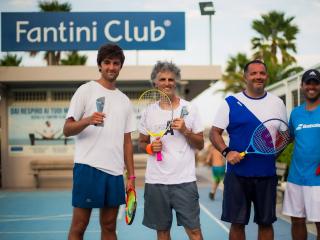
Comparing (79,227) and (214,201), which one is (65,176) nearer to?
(214,201)

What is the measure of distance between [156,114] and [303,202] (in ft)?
4.94

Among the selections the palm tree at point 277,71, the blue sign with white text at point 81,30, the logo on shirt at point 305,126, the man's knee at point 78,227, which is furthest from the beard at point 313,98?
the palm tree at point 277,71

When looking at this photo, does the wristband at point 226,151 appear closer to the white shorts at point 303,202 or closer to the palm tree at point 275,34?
the white shorts at point 303,202

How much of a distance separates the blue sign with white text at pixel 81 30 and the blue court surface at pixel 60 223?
18.5ft

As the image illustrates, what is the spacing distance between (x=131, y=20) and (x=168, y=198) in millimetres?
13226

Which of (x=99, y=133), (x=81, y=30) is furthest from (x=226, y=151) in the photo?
(x=81, y=30)

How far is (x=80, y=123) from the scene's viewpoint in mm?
3930

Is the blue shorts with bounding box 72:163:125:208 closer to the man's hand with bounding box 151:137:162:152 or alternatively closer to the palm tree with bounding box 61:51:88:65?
the man's hand with bounding box 151:137:162:152

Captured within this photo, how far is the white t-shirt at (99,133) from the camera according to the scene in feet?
13.3

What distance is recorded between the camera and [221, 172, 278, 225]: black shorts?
452 centimetres

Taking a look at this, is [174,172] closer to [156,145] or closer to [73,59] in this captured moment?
[156,145]

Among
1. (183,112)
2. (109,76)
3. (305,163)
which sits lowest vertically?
(305,163)

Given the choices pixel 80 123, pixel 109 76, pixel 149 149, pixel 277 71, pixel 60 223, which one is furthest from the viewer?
pixel 277 71

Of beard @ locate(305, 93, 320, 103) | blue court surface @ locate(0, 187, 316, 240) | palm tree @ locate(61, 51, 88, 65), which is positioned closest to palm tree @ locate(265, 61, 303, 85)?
palm tree @ locate(61, 51, 88, 65)
